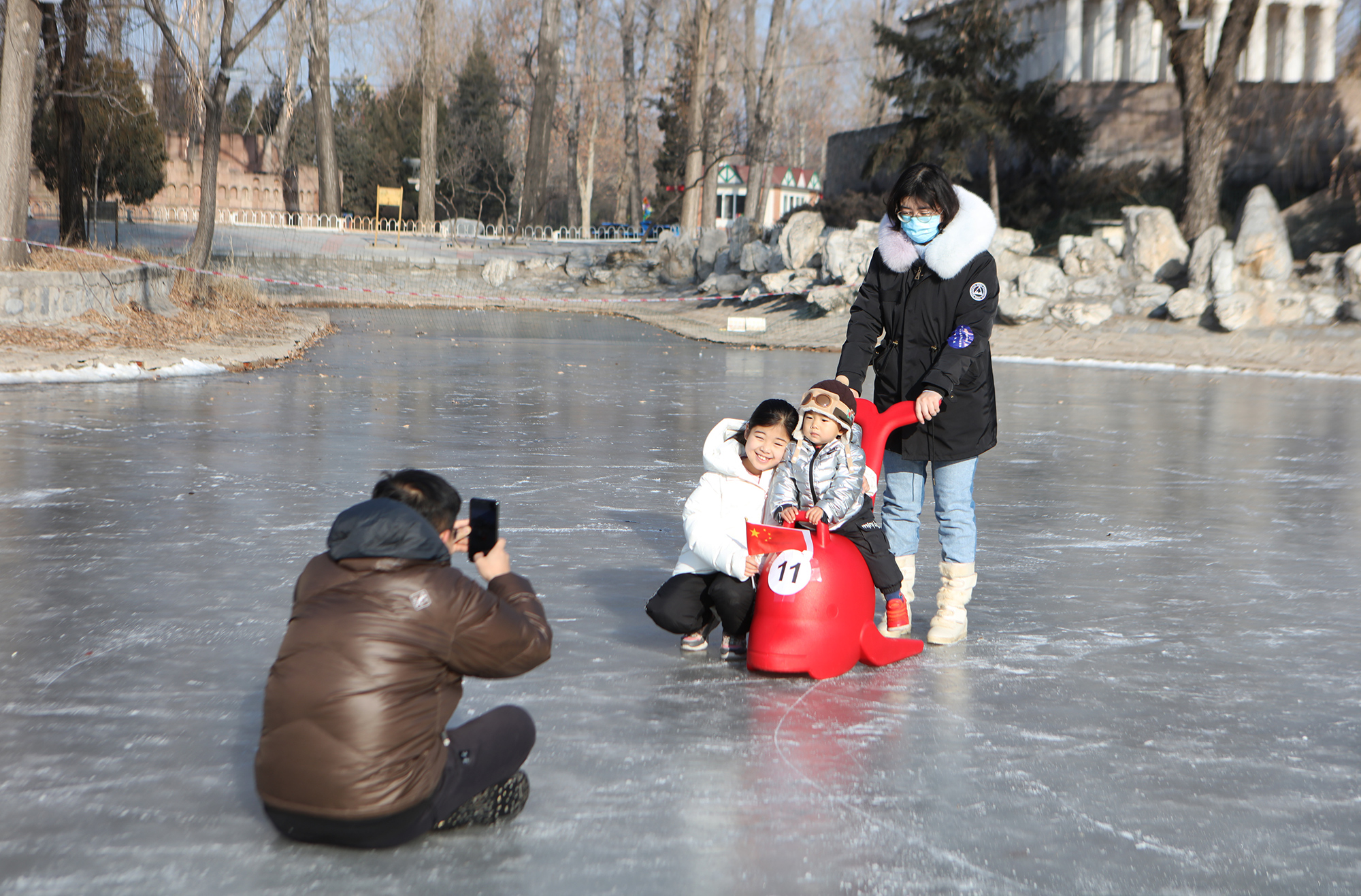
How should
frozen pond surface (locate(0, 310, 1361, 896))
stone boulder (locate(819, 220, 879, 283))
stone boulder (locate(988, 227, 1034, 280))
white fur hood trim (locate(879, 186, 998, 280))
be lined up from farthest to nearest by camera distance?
stone boulder (locate(819, 220, 879, 283)), stone boulder (locate(988, 227, 1034, 280)), white fur hood trim (locate(879, 186, 998, 280)), frozen pond surface (locate(0, 310, 1361, 896))

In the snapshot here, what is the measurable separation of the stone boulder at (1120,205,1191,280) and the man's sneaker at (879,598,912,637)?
19810mm

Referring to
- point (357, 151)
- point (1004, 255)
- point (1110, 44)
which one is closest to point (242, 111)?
point (357, 151)

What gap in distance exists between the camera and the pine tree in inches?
1025

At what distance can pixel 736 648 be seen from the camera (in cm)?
471

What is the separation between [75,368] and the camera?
13320 millimetres

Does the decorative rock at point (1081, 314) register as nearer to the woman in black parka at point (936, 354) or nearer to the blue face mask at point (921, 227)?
the woman in black parka at point (936, 354)

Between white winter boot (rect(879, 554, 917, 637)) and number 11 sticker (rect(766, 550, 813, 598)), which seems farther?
white winter boot (rect(879, 554, 917, 637))

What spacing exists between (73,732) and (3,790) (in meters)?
0.42

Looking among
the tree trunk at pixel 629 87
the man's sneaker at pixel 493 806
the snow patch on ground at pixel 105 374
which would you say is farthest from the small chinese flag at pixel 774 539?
the tree trunk at pixel 629 87

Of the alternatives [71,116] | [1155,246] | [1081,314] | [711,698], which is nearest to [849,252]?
→ [1081,314]

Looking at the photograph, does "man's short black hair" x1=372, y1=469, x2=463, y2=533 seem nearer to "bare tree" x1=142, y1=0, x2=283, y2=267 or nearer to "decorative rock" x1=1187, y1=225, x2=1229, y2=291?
"bare tree" x1=142, y1=0, x2=283, y2=267

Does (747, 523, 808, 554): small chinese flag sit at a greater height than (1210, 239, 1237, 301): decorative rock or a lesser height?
lesser

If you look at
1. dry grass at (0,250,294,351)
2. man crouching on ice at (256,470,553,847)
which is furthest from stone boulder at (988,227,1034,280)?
man crouching on ice at (256,470,553,847)

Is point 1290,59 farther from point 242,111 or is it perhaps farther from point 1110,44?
point 242,111
